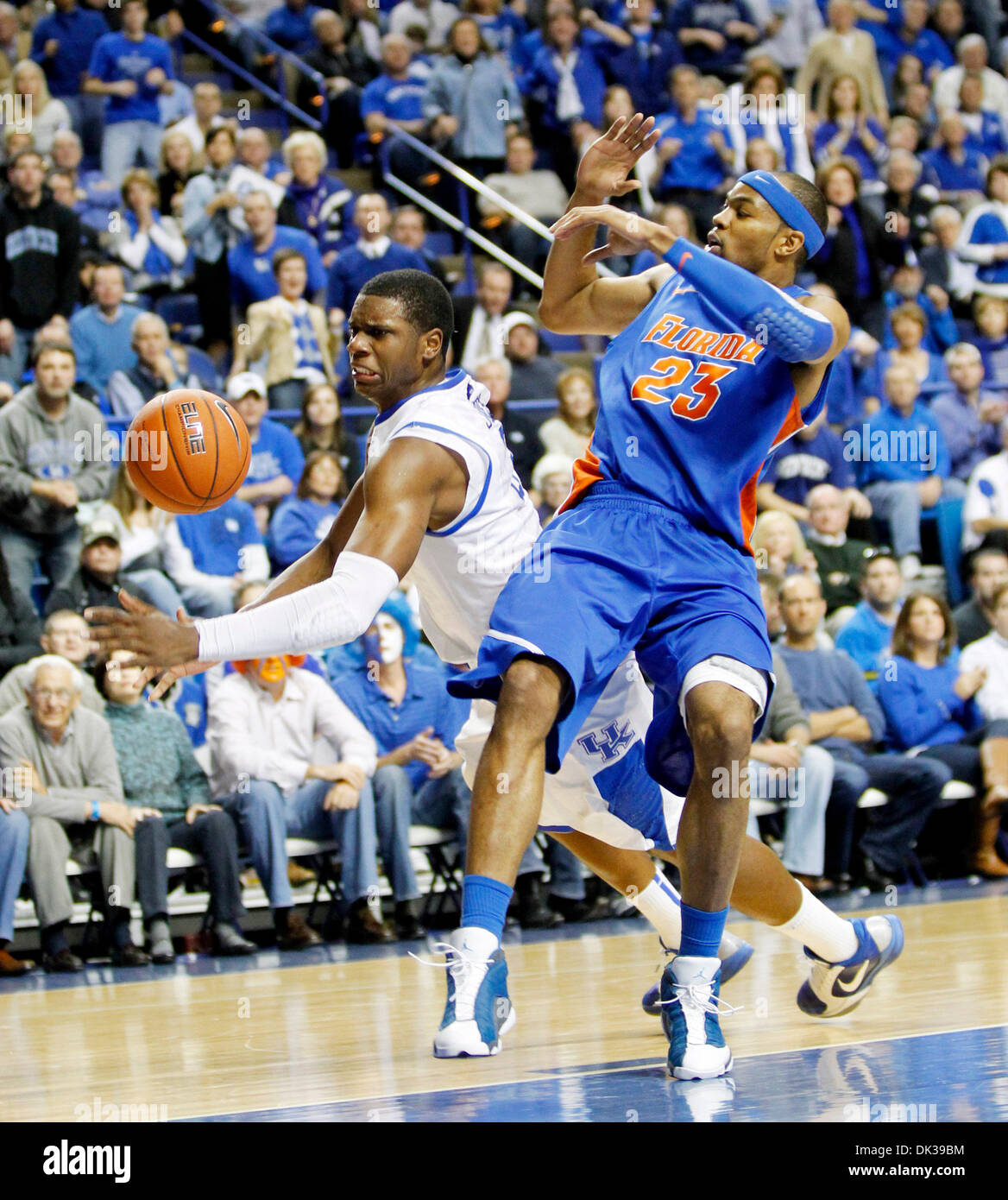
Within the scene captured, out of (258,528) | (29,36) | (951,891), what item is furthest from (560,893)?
(29,36)

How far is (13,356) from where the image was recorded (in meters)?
9.01

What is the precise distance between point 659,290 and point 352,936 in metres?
3.54

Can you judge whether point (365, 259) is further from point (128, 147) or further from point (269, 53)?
point (269, 53)

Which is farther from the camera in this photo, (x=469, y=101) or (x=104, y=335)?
(x=469, y=101)

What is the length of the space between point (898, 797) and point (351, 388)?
404cm

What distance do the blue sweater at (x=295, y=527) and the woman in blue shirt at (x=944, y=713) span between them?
2878 millimetres

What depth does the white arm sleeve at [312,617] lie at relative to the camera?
3426 millimetres

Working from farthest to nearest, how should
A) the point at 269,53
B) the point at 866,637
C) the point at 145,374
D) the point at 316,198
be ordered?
the point at 269,53 < the point at 316,198 < the point at 145,374 < the point at 866,637

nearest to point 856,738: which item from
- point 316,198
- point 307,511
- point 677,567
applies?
point 307,511

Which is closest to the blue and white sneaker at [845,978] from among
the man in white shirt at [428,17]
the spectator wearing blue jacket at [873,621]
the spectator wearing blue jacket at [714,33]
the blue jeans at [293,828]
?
the blue jeans at [293,828]

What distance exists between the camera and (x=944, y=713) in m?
8.25

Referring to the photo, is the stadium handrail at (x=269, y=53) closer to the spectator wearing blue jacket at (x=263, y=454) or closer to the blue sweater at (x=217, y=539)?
the spectator wearing blue jacket at (x=263, y=454)

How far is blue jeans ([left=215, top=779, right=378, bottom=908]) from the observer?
6754 millimetres

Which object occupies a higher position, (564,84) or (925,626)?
(564,84)
